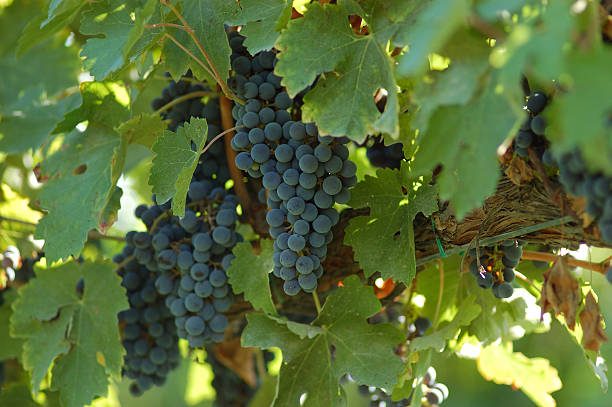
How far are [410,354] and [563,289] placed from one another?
0.34 meters

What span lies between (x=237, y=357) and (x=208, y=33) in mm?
954

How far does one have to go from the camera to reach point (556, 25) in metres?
0.56

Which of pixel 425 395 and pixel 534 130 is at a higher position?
pixel 534 130

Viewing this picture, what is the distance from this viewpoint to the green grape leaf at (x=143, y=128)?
1.18 m

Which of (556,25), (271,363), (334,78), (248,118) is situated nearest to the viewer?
(556,25)

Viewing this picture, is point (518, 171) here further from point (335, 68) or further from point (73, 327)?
point (73, 327)

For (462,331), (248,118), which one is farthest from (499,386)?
(248,118)

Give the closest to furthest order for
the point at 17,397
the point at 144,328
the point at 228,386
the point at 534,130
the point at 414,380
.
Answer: the point at 534,130 < the point at 414,380 < the point at 144,328 < the point at 17,397 < the point at 228,386

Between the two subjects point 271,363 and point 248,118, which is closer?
point 248,118

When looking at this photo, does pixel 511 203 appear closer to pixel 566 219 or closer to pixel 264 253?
pixel 566 219

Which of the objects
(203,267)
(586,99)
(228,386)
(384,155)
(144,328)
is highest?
(586,99)

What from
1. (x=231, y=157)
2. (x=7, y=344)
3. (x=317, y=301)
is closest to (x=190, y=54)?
(x=231, y=157)

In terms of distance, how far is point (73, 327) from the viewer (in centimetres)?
132

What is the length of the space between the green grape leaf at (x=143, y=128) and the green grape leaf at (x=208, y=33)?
0.13 m
